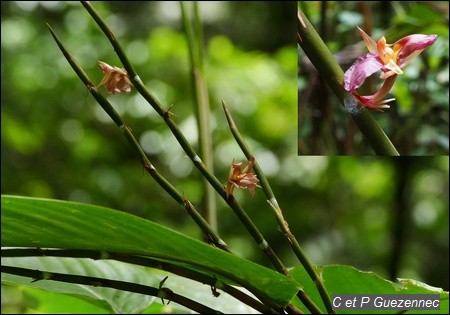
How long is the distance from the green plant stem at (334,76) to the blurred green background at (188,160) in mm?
1011

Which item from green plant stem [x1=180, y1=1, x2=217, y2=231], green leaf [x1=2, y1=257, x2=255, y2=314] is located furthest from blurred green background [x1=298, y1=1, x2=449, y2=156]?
green leaf [x1=2, y1=257, x2=255, y2=314]

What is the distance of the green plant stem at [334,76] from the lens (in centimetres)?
26

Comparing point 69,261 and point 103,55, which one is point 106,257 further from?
point 103,55

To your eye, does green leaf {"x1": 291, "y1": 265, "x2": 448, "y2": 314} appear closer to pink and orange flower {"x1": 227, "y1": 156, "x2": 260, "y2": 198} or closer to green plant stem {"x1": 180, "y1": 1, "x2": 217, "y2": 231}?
pink and orange flower {"x1": 227, "y1": 156, "x2": 260, "y2": 198}

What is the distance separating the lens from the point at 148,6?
1772mm

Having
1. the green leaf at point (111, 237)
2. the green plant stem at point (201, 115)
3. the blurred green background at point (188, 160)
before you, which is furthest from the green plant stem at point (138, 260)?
the blurred green background at point (188, 160)

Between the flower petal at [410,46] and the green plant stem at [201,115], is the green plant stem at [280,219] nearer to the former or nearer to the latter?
the flower petal at [410,46]

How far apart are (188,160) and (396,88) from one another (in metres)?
0.77

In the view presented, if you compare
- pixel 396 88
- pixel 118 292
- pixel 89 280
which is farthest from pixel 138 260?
pixel 396 88

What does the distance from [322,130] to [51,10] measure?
122cm

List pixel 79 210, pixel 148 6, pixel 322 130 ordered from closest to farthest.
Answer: pixel 79 210, pixel 322 130, pixel 148 6

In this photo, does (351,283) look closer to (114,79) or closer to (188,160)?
(114,79)

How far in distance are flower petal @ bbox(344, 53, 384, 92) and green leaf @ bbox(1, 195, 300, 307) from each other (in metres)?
0.07

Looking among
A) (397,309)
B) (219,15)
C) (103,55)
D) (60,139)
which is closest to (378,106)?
(397,309)
